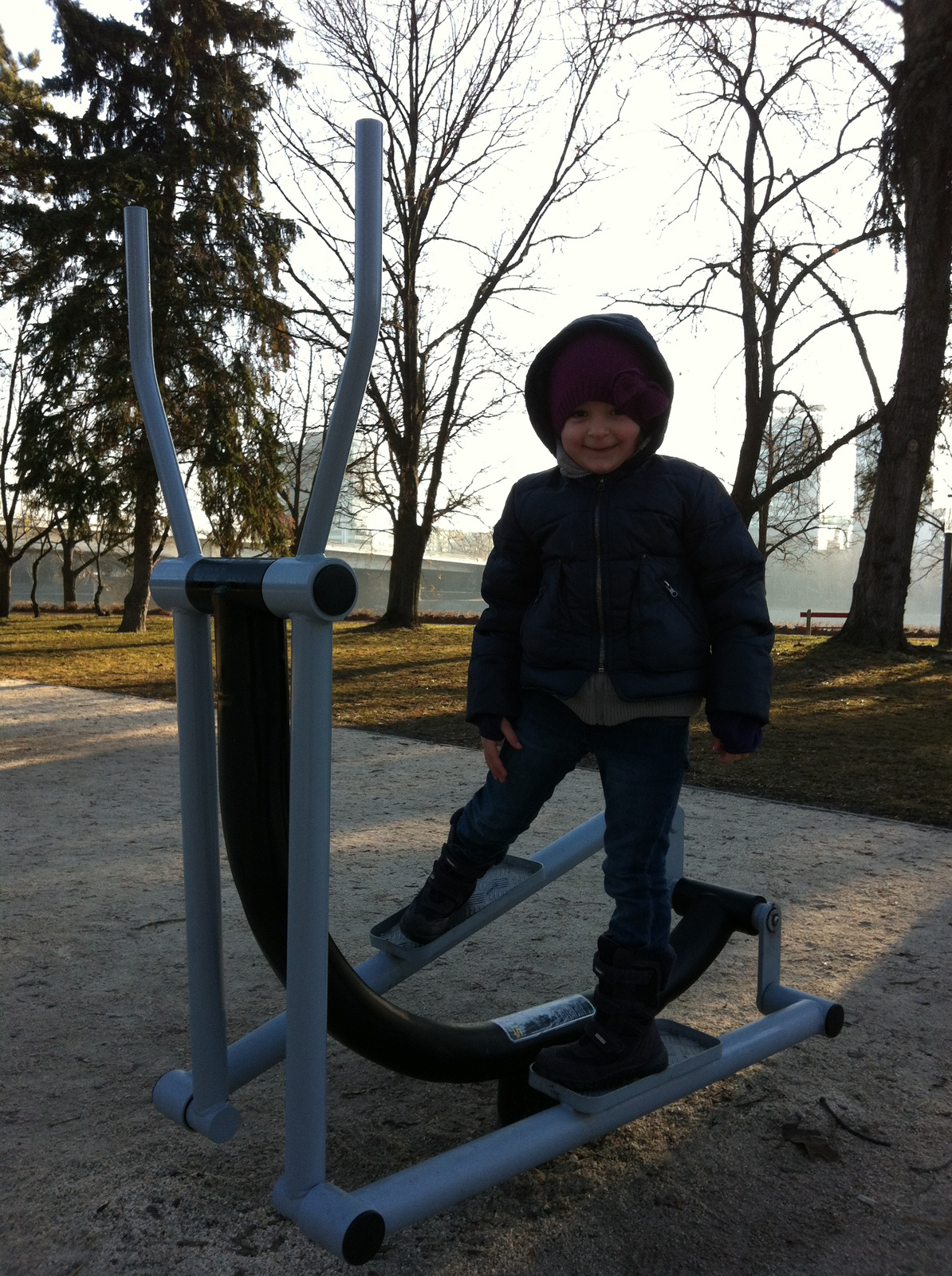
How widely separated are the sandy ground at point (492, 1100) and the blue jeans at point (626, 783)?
40 cm

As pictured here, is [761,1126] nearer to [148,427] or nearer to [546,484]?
[546,484]

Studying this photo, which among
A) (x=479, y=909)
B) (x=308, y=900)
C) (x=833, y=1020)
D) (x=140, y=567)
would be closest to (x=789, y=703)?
(x=833, y=1020)

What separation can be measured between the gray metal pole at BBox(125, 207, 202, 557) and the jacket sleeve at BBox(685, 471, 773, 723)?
82 centimetres

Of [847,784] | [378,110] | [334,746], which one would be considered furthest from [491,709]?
[378,110]

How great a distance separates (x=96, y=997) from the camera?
7.75 feet

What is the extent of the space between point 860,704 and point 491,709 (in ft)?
18.9

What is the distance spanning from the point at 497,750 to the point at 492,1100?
0.67m

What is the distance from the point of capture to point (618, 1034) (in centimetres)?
170

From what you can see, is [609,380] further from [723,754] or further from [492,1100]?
[492,1100]

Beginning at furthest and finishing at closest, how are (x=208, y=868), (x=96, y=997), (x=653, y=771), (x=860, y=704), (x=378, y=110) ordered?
(x=378, y=110), (x=860, y=704), (x=96, y=997), (x=653, y=771), (x=208, y=868)

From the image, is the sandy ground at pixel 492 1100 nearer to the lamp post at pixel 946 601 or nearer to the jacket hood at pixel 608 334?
the jacket hood at pixel 608 334

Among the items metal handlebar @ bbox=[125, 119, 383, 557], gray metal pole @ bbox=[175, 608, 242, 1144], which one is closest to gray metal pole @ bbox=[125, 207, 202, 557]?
gray metal pole @ bbox=[175, 608, 242, 1144]

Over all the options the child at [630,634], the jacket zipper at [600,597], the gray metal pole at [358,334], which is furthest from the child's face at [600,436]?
the gray metal pole at [358,334]

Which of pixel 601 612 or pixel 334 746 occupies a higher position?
pixel 601 612
